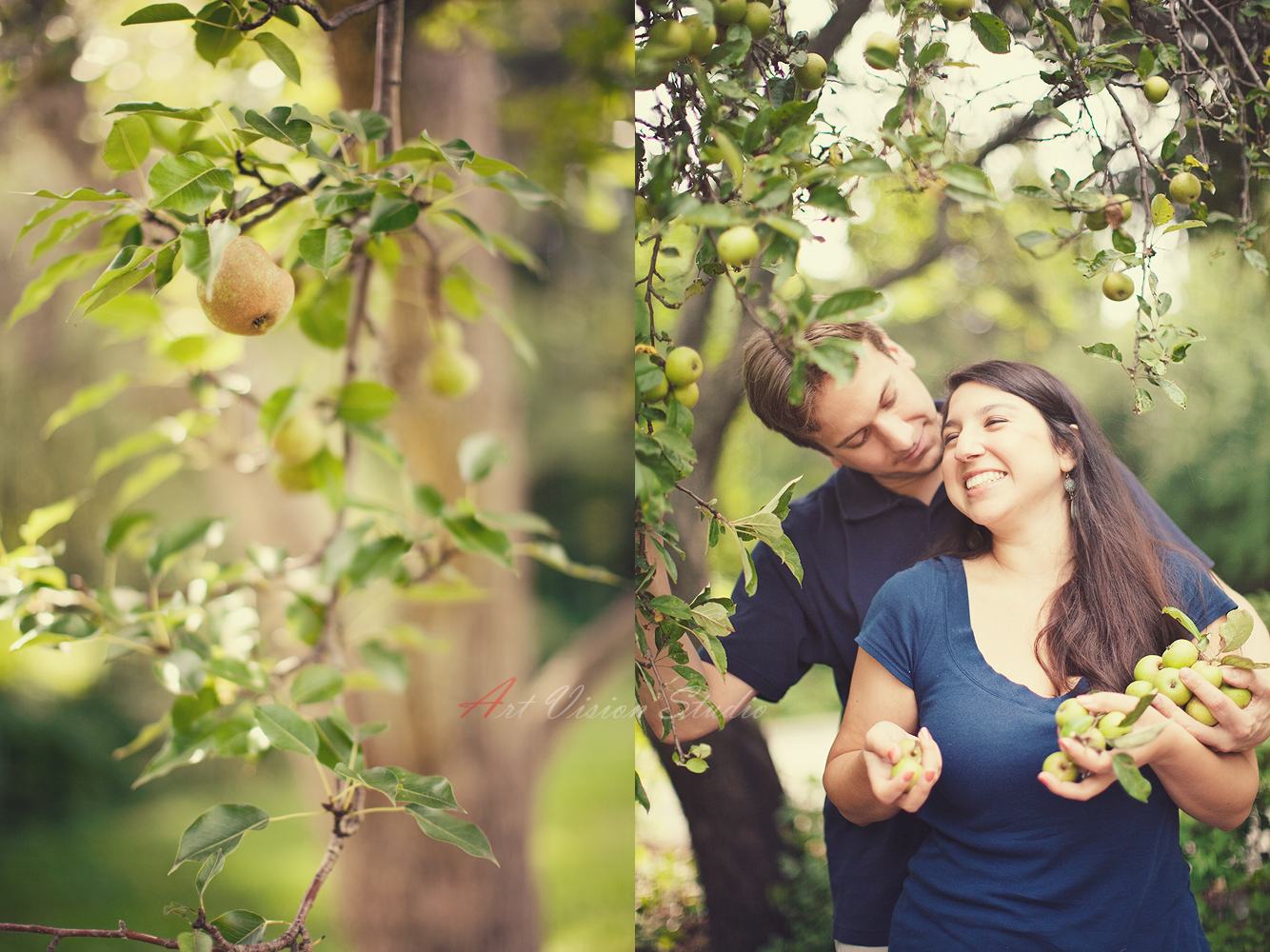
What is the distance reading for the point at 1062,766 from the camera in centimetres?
62

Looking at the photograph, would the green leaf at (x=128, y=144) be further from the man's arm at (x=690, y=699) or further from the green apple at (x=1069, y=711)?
the green apple at (x=1069, y=711)

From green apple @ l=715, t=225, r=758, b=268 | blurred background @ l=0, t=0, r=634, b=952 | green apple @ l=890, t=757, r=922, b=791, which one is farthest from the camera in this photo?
blurred background @ l=0, t=0, r=634, b=952

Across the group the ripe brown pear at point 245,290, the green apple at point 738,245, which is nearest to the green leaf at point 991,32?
the green apple at point 738,245

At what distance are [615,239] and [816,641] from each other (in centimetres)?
260

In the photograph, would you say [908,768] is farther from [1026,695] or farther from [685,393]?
[685,393]

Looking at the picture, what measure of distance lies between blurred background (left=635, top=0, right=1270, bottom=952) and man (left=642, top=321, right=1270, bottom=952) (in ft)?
0.07

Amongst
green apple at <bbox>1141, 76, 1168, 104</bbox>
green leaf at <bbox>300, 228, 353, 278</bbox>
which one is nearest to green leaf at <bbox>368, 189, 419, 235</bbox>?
green leaf at <bbox>300, 228, 353, 278</bbox>

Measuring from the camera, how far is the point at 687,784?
0.81 m

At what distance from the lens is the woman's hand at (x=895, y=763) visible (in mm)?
651

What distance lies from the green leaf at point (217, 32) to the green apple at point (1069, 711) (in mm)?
917

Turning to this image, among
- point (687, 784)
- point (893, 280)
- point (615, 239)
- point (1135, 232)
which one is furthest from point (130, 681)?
point (1135, 232)

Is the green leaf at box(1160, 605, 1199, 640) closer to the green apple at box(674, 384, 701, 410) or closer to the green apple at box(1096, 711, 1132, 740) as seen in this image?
A: the green apple at box(1096, 711, 1132, 740)

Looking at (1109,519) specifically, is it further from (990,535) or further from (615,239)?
(615,239)

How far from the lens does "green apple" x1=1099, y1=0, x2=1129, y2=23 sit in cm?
74
